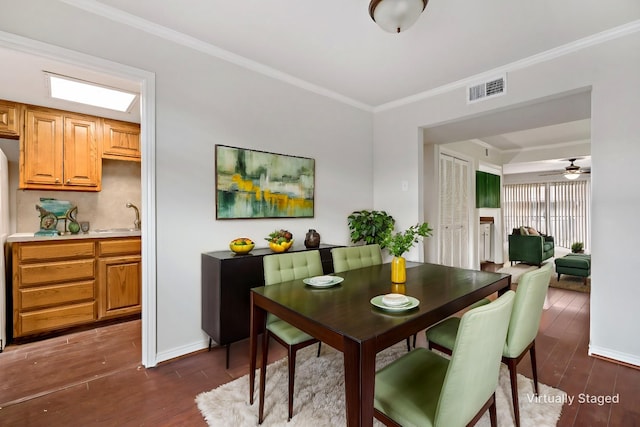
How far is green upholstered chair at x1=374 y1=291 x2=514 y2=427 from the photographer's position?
102 cm

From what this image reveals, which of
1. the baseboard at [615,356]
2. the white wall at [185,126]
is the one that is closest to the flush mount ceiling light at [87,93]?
the white wall at [185,126]

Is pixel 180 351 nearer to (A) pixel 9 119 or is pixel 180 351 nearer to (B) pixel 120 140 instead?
(B) pixel 120 140

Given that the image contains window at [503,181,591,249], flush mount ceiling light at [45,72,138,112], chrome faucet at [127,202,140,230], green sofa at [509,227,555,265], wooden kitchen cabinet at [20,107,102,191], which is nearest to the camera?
flush mount ceiling light at [45,72,138,112]

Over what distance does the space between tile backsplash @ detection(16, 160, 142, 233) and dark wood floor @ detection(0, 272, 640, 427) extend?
137 centimetres

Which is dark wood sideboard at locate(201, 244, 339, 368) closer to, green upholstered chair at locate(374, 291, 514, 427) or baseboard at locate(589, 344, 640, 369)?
green upholstered chair at locate(374, 291, 514, 427)

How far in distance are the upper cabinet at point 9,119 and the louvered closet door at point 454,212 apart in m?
5.38

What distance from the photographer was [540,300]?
172cm

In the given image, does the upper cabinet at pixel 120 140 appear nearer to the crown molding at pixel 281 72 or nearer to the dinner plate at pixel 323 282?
the crown molding at pixel 281 72

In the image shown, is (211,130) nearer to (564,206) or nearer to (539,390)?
(539,390)

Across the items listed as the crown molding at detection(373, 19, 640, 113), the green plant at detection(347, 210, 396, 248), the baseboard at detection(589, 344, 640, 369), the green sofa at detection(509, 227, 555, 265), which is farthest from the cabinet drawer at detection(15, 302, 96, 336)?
the green sofa at detection(509, 227, 555, 265)

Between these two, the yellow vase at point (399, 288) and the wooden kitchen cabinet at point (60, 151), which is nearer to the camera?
the yellow vase at point (399, 288)

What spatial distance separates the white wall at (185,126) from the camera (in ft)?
6.81

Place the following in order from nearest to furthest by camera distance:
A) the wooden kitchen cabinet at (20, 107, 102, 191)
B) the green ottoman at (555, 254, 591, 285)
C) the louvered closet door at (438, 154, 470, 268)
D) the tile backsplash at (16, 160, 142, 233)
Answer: the wooden kitchen cabinet at (20, 107, 102, 191), the tile backsplash at (16, 160, 142, 233), the green ottoman at (555, 254, 591, 285), the louvered closet door at (438, 154, 470, 268)

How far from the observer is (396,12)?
1.78m
